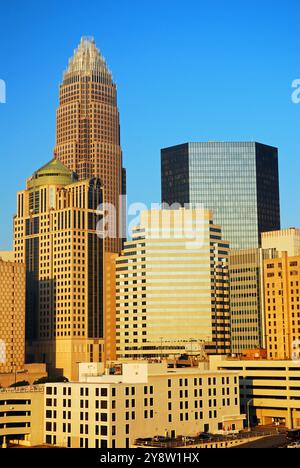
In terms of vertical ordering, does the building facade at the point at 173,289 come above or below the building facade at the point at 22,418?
above

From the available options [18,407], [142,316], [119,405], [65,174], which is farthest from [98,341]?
[119,405]

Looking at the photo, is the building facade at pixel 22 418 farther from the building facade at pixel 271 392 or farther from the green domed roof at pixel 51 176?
the green domed roof at pixel 51 176

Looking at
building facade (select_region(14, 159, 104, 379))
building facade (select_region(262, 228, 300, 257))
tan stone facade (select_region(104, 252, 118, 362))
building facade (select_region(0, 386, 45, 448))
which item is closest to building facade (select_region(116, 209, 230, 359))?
tan stone facade (select_region(104, 252, 118, 362))

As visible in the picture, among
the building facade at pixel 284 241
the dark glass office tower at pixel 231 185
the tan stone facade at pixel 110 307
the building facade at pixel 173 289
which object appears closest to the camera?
the building facade at pixel 173 289

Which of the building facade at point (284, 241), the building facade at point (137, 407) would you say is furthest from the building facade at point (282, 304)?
the building facade at point (137, 407)

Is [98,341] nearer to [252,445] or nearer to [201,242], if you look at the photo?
[201,242]

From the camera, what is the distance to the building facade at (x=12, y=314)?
146500 millimetres

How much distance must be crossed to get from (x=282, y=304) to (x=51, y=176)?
230ft

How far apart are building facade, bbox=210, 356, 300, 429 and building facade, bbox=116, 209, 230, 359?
34.7m

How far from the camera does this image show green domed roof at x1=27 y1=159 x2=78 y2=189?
594ft

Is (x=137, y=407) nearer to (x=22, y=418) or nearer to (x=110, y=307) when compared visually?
(x=22, y=418)

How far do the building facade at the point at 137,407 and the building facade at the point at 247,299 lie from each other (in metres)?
55.2

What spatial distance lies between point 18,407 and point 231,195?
10600cm

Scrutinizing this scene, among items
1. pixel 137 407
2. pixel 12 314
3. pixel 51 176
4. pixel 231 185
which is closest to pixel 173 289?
pixel 12 314
